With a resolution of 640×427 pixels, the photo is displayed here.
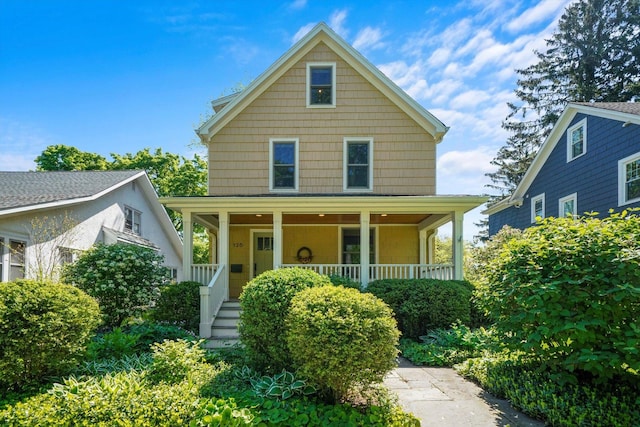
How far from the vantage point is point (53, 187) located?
1216 cm

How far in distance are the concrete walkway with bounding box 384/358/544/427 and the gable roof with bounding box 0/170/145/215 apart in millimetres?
8821

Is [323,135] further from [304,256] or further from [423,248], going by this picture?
[423,248]

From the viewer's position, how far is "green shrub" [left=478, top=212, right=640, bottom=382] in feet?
13.7

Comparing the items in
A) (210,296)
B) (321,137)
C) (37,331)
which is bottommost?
(210,296)

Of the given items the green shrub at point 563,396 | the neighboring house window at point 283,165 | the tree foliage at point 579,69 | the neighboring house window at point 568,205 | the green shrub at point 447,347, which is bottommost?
the green shrub at point 447,347

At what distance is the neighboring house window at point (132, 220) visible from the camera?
580 inches

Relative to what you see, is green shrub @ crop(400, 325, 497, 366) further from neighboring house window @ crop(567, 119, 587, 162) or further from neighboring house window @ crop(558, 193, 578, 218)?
neighboring house window @ crop(567, 119, 587, 162)

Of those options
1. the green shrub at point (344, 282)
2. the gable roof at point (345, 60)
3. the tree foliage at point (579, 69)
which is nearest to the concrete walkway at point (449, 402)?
the green shrub at point (344, 282)

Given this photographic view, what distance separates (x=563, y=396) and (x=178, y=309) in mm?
7679

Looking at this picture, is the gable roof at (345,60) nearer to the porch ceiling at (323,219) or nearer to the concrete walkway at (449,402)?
the porch ceiling at (323,219)

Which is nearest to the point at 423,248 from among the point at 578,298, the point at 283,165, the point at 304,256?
the point at 304,256

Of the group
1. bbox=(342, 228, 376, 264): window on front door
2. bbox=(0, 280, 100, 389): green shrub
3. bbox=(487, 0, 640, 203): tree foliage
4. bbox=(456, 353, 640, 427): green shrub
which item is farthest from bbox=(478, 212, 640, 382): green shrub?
bbox=(487, 0, 640, 203): tree foliage

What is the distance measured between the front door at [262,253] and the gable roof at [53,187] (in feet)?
16.9

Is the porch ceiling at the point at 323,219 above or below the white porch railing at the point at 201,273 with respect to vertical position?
above
